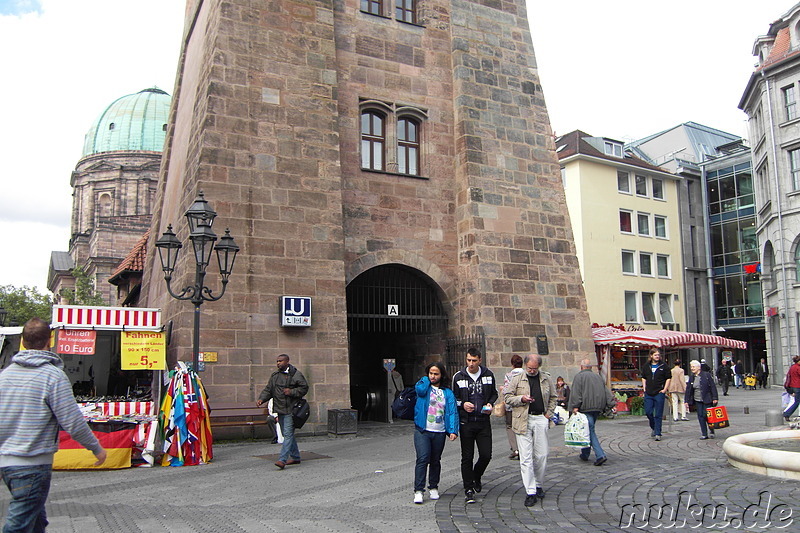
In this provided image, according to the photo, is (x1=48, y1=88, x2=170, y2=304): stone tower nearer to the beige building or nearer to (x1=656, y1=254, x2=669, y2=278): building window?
the beige building

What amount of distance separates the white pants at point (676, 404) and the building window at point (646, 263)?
24.7 meters

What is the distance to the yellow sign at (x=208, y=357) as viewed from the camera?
46.6 ft

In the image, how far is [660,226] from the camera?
1764 inches

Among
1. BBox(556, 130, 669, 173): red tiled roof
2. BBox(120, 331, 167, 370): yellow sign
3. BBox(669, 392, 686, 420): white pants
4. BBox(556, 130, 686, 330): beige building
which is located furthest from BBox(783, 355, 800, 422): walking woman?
BBox(556, 130, 669, 173): red tiled roof

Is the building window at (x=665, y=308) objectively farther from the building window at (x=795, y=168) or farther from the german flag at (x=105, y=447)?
the german flag at (x=105, y=447)

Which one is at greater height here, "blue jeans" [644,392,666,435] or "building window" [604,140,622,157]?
"building window" [604,140,622,157]

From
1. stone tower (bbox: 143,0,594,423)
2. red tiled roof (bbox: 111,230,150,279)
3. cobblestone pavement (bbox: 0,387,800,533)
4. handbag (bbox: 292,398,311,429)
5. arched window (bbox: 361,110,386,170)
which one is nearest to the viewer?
cobblestone pavement (bbox: 0,387,800,533)

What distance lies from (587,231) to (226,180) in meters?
28.5

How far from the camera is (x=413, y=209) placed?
1786 cm

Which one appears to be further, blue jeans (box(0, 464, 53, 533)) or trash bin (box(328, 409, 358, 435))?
trash bin (box(328, 409, 358, 435))

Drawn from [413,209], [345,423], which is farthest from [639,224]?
[345,423]

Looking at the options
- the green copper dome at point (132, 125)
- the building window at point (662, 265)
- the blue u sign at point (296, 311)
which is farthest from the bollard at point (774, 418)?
the green copper dome at point (132, 125)

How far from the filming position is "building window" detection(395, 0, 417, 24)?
61.9 ft

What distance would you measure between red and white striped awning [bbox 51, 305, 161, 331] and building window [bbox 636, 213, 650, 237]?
34.8m
